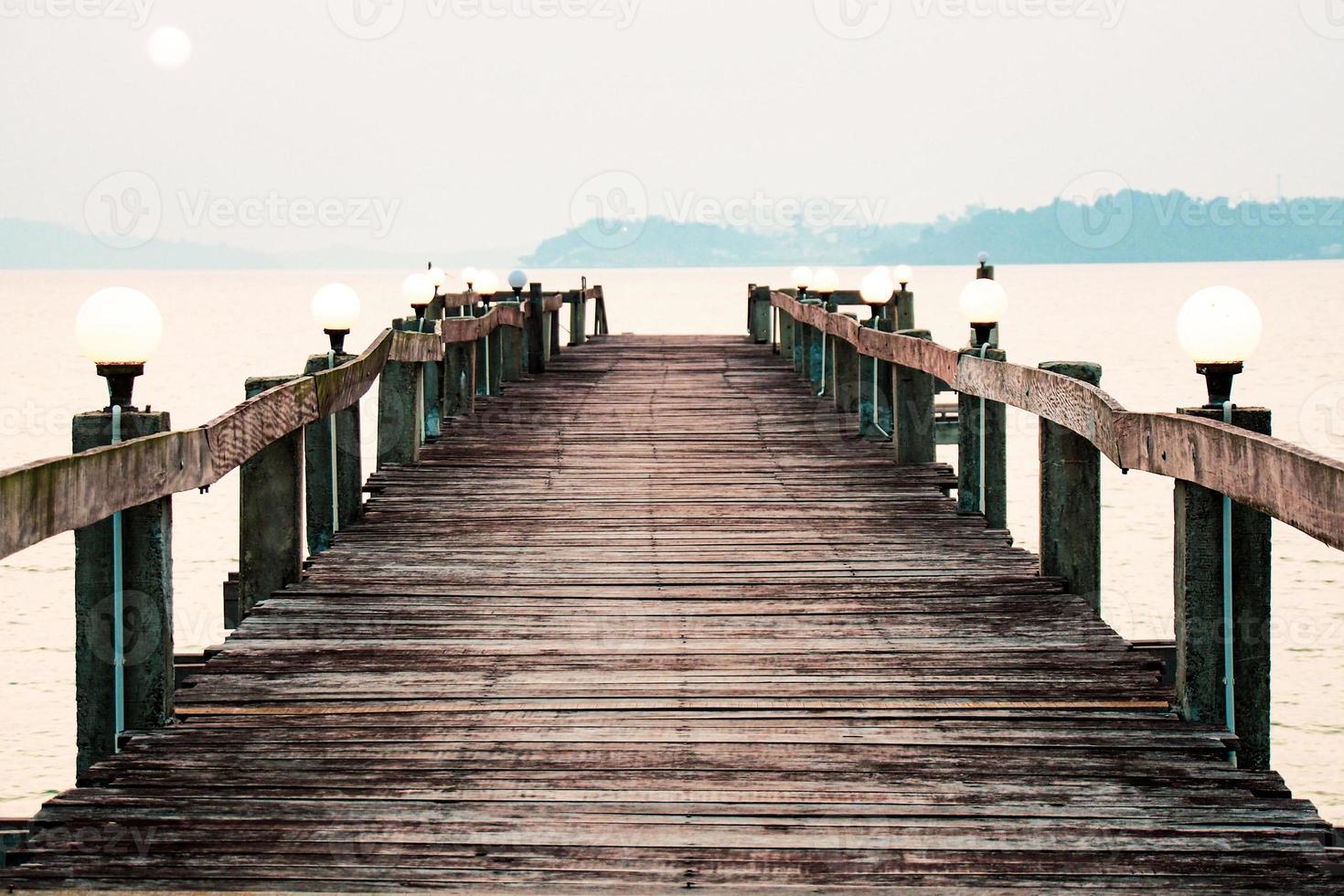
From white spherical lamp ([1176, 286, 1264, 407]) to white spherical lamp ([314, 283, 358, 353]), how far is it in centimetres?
534

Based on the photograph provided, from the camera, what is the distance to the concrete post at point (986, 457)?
8797mm

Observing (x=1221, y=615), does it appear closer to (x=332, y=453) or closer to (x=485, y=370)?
(x=332, y=453)

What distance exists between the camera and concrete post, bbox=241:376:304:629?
696cm

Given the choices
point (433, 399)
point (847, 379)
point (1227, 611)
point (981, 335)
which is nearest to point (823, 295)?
point (847, 379)

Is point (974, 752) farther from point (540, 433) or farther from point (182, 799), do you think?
point (540, 433)

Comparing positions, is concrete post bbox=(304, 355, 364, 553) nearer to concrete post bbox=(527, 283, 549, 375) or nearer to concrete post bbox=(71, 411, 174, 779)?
concrete post bbox=(71, 411, 174, 779)

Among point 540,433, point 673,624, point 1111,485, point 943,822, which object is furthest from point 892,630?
point 1111,485

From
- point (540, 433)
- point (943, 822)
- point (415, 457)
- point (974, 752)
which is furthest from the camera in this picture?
point (540, 433)

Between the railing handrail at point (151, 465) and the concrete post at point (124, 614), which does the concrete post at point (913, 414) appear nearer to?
the railing handrail at point (151, 465)

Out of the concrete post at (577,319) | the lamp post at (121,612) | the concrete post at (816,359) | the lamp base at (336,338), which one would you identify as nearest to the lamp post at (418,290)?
the concrete post at (816,359)

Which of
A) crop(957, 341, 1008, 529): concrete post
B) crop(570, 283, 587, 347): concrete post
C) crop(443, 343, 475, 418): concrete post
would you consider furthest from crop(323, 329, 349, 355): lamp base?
crop(570, 283, 587, 347): concrete post

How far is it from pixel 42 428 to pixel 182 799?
38.7m

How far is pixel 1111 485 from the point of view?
3256 cm

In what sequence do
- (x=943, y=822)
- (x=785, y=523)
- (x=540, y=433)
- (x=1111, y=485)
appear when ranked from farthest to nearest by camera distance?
(x=1111, y=485) → (x=540, y=433) → (x=785, y=523) → (x=943, y=822)
